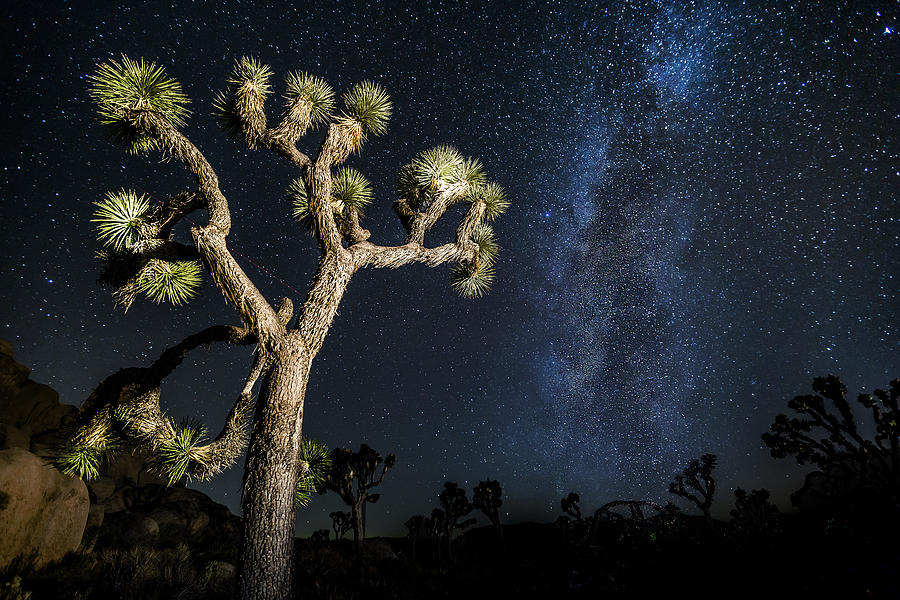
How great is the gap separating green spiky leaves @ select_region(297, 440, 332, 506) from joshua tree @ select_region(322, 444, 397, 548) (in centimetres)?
823

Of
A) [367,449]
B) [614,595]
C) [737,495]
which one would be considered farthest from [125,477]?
[737,495]

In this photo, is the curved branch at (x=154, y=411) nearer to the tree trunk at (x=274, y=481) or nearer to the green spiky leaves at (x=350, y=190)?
the tree trunk at (x=274, y=481)

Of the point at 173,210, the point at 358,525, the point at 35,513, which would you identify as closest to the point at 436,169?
the point at 173,210

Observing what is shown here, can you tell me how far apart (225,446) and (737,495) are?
89.9 ft

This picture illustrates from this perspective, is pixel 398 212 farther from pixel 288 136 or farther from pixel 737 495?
pixel 737 495

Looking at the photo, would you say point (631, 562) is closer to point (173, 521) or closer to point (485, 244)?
point (485, 244)

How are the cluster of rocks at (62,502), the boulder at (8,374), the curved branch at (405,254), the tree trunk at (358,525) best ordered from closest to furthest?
the curved branch at (405,254) → the cluster of rocks at (62,502) → the tree trunk at (358,525) → the boulder at (8,374)

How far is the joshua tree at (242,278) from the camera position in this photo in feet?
14.0

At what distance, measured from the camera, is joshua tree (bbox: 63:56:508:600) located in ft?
14.0

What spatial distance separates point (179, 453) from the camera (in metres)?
4.50

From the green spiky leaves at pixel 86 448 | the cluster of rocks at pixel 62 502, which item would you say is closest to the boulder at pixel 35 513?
the cluster of rocks at pixel 62 502

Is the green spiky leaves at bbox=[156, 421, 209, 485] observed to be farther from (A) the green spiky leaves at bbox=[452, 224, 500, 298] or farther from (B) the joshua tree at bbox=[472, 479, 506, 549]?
(B) the joshua tree at bbox=[472, 479, 506, 549]

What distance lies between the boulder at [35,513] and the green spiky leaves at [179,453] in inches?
159

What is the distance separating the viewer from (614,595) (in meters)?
5.28
